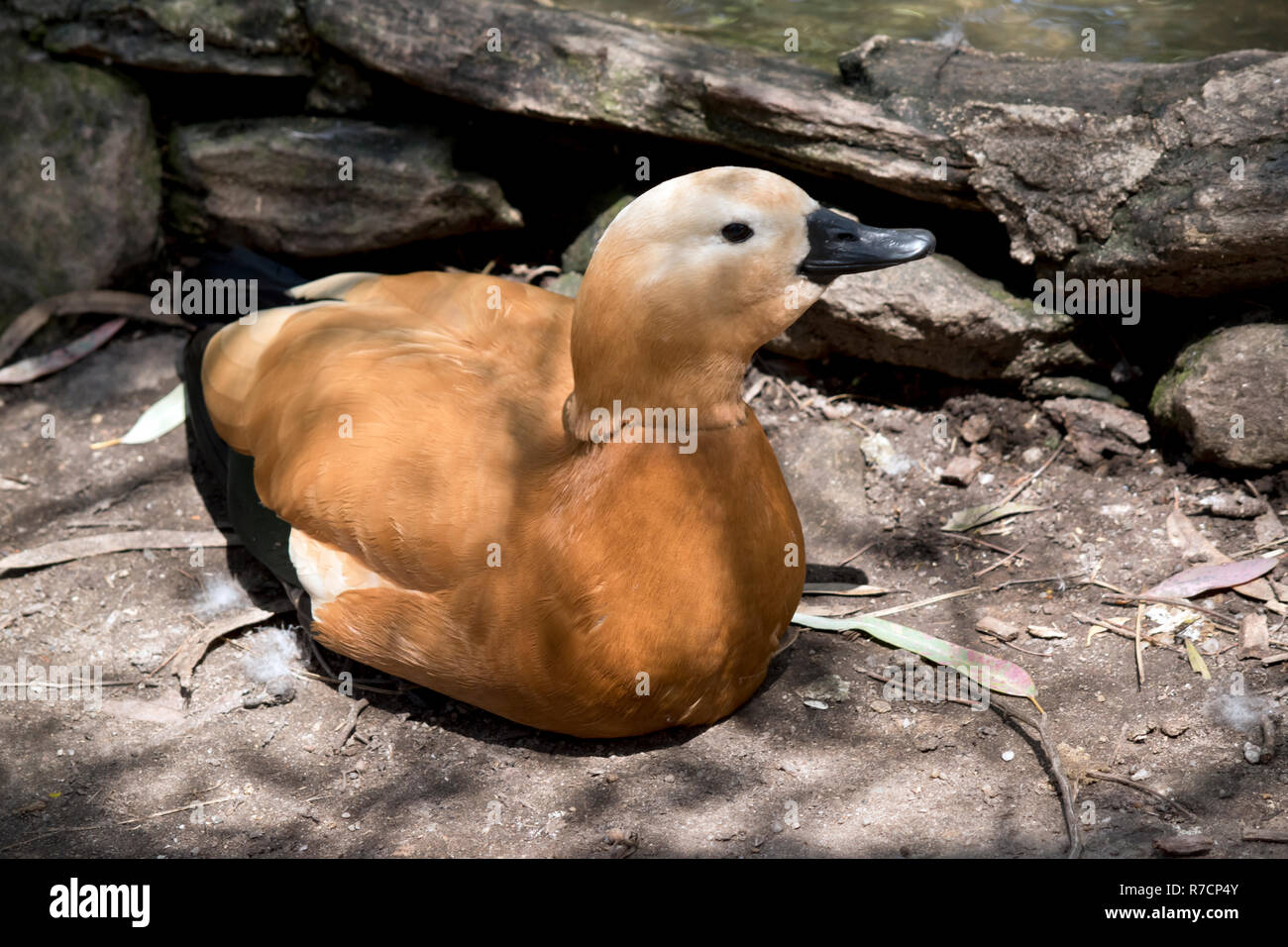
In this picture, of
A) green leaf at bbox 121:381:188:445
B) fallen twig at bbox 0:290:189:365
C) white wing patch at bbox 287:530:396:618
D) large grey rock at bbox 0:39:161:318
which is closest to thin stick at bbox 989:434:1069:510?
white wing patch at bbox 287:530:396:618

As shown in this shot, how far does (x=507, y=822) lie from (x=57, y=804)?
3.62ft

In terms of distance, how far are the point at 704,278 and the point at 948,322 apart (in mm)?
1484

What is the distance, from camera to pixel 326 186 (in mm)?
4273

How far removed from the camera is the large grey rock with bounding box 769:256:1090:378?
363 cm

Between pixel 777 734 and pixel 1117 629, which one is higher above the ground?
pixel 1117 629

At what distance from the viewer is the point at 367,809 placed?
278 centimetres

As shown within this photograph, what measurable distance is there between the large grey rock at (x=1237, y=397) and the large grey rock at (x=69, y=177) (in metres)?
3.66

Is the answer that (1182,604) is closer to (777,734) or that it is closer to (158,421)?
(777,734)

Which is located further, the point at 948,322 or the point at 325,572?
the point at 948,322

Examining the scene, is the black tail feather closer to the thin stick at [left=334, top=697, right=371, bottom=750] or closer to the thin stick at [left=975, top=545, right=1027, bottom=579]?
the thin stick at [left=334, top=697, right=371, bottom=750]

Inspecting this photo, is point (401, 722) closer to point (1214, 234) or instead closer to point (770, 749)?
point (770, 749)

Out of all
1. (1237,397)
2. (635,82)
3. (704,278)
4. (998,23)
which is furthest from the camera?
(998,23)

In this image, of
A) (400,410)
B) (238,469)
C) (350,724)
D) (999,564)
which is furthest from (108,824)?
(999,564)

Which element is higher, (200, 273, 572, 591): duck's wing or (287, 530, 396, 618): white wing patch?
(200, 273, 572, 591): duck's wing
